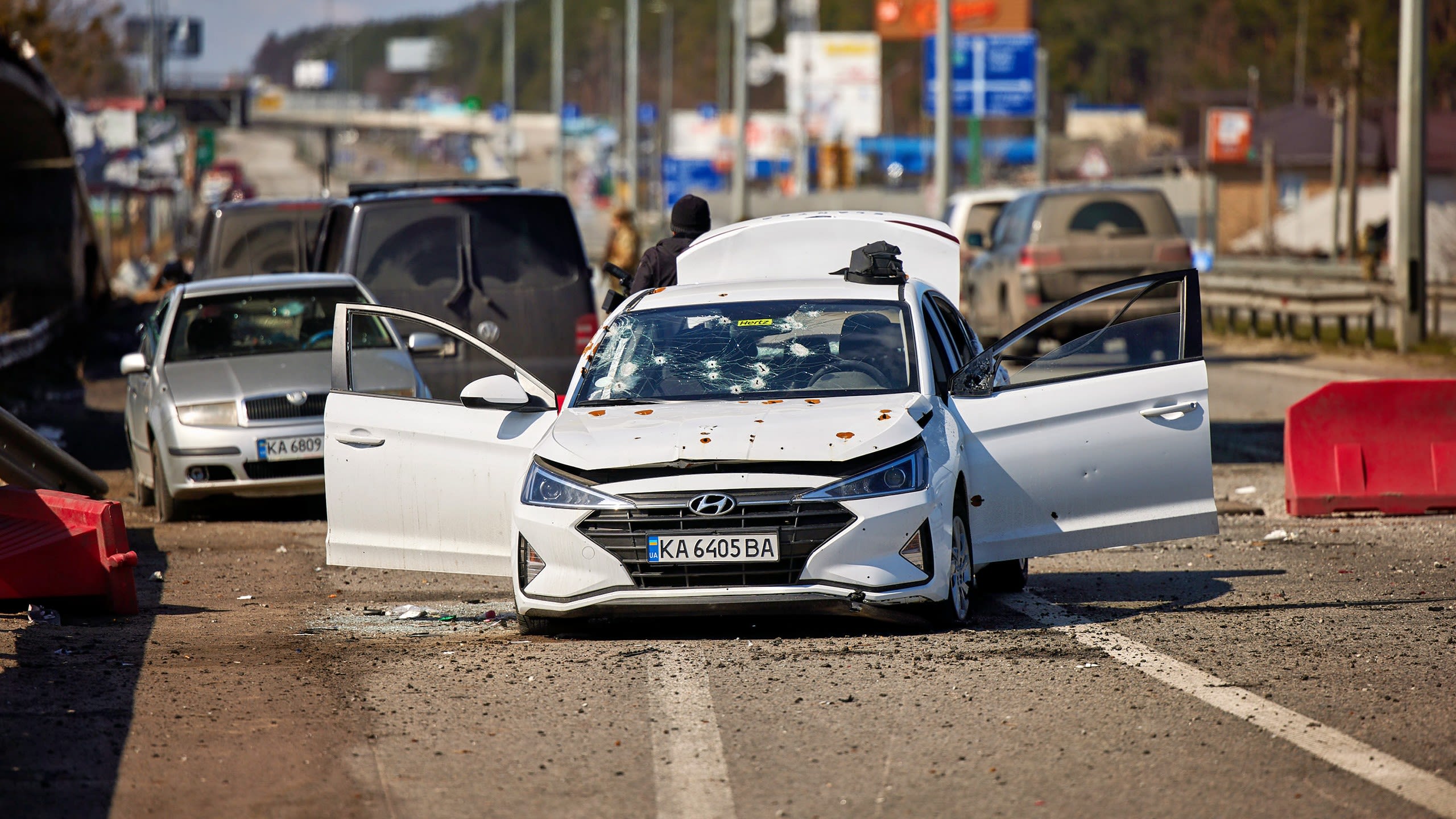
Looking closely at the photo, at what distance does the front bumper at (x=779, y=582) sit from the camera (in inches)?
270

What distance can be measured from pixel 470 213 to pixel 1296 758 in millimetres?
8749

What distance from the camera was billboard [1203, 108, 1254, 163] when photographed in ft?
217

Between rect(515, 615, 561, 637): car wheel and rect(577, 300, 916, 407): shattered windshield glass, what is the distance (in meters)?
0.95

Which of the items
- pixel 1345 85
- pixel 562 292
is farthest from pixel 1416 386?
pixel 1345 85

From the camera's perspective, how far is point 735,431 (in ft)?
23.2

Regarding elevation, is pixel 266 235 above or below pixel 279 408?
above

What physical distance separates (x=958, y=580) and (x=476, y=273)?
6.47 meters

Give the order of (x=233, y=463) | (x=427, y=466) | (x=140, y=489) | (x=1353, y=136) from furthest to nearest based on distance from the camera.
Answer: (x=1353, y=136) → (x=140, y=489) → (x=233, y=463) → (x=427, y=466)

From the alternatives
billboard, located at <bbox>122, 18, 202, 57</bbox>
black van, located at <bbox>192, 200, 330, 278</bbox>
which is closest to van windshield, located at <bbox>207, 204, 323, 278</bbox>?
black van, located at <bbox>192, 200, 330, 278</bbox>

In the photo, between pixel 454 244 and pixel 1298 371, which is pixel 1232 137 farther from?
pixel 454 244

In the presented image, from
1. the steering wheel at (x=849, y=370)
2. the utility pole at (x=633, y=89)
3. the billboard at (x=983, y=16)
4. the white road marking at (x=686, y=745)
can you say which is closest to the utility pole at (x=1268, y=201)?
the billboard at (x=983, y=16)

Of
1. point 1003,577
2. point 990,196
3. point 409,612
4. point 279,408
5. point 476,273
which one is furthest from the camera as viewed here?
point 990,196

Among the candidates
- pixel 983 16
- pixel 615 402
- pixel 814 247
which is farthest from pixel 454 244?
pixel 983 16

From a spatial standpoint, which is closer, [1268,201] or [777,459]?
[777,459]
